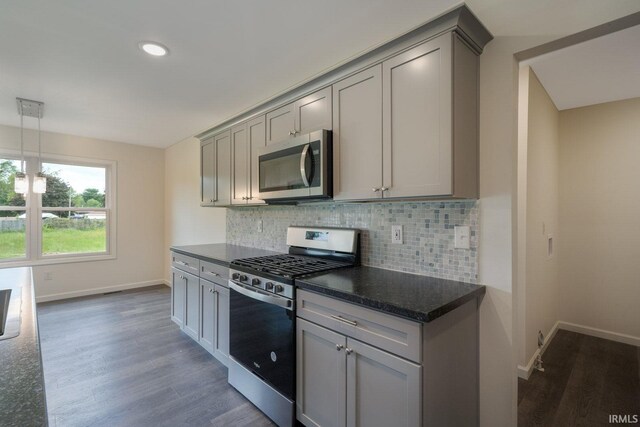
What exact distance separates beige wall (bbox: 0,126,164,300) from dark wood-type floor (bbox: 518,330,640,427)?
531 cm

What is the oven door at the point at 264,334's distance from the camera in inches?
71.8

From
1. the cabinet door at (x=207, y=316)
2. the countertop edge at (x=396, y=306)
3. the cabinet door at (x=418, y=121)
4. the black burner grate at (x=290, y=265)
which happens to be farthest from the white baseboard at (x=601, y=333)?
the cabinet door at (x=207, y=316)

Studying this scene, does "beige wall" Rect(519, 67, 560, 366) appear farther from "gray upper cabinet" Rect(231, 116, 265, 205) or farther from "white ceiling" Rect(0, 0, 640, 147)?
"gray upper cabinet" Rect(231, 116, 265, 205)

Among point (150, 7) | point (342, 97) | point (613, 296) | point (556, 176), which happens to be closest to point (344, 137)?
point (342, 97)

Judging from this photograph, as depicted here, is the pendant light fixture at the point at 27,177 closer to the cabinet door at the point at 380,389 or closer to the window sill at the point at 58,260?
the window sill at the point at 58,260

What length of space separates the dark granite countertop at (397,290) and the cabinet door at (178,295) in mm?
1868

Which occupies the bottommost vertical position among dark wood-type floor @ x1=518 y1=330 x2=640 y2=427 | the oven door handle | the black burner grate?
A: dark wood-type floor @ x1=518 y1=330 x2=640 y2=427

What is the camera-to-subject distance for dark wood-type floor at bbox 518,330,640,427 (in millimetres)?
2006

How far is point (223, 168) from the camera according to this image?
3.27m

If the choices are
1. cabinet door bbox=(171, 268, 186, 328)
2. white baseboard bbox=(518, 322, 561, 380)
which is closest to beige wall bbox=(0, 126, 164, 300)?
cabinet door bbox=(171, 268, 186, 328)

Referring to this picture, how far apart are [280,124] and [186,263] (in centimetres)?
164

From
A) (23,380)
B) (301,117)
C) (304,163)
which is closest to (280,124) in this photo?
(301,117)

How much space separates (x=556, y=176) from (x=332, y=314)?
3.09 m

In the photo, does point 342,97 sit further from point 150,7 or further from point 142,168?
point 142,168
